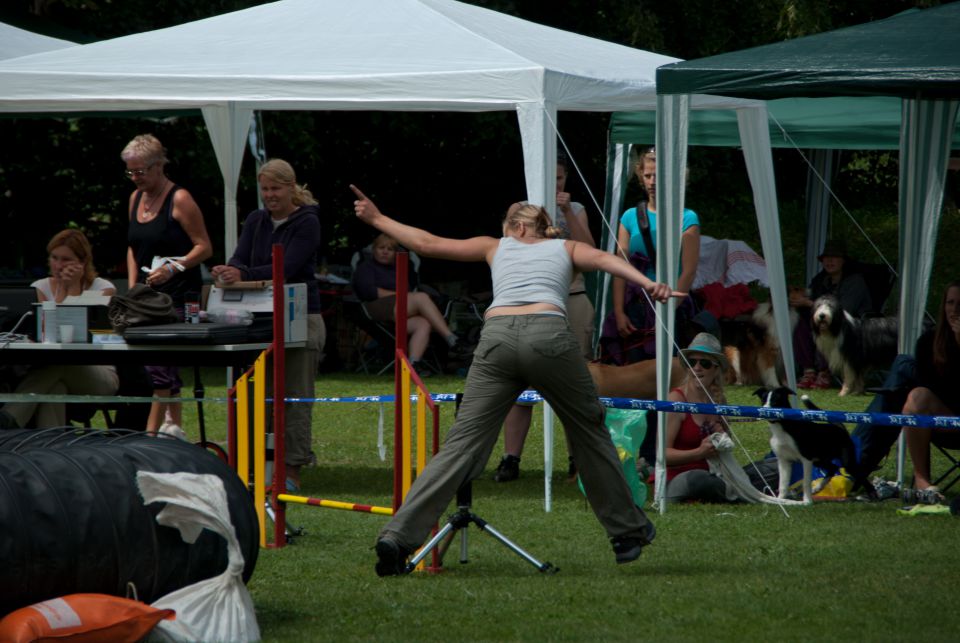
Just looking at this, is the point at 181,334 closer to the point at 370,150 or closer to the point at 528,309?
the point at 528,309

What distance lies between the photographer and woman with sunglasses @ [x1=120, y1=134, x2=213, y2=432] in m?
8.84

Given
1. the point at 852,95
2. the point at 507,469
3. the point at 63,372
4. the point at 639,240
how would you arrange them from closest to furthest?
1. the point at 852,95
2. the point at 63,372
3. the point at 507,469
4. the point at 639,240

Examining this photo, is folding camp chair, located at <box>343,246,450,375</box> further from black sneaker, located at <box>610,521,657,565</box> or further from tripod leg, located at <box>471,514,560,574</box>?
black sneaker, located at <box>610,521,657,565</box>

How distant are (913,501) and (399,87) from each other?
365cm

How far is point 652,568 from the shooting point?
20.9 feet

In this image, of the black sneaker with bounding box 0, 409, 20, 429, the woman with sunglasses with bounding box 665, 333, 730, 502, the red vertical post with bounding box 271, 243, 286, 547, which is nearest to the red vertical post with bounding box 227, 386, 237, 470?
the red vertical post with bounding box 271, 243, 286, 547

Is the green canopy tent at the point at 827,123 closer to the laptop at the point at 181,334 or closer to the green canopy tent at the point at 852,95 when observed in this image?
the green canopy tent at the point at 852,95

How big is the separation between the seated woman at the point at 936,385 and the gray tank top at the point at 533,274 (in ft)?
9.37

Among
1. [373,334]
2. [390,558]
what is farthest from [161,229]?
[373,334]

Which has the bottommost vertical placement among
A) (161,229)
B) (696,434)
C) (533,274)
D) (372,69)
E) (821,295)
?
(821,295)

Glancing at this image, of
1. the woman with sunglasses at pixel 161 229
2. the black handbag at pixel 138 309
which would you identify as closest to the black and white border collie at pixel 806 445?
the black handbag at pixel 138 309

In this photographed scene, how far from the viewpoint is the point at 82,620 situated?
4633mm

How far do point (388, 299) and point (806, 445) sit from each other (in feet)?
23.7

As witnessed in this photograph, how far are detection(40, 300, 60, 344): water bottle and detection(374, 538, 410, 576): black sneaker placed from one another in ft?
9.66
